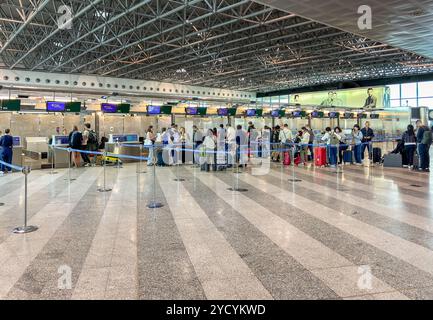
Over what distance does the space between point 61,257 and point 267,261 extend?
9.30ft

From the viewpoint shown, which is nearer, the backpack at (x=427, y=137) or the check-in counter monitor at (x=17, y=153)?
the backpack at (x=427, y=137)

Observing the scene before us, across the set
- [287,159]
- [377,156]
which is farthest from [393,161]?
[287,159]

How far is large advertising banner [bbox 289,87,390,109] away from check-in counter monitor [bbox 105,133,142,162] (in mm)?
24652

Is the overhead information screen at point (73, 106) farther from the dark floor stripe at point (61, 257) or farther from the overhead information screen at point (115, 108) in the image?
the dark floor stripe at point (61, 257)

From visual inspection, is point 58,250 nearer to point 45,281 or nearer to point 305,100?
point 45,281

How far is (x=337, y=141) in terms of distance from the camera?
53.2 ft

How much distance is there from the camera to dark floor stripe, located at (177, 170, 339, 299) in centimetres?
375

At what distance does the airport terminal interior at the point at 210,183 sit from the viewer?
4172 millimetres

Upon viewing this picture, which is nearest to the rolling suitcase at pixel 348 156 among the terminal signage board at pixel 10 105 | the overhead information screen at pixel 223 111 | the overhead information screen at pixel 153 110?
the overhead information screen at pixel 223 111

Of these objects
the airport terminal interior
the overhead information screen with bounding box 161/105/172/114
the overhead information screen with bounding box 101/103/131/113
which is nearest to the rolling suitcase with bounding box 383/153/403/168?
the airport terminal interior

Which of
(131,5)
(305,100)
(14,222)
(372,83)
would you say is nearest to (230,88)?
(305,100)

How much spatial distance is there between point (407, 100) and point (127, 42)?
29.4 m

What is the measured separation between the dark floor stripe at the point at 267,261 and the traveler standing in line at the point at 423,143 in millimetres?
9836

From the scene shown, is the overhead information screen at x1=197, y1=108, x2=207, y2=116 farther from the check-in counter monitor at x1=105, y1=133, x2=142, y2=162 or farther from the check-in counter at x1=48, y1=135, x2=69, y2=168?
the check-in counter at x1=48, y1=135, x2=69, y2=168
